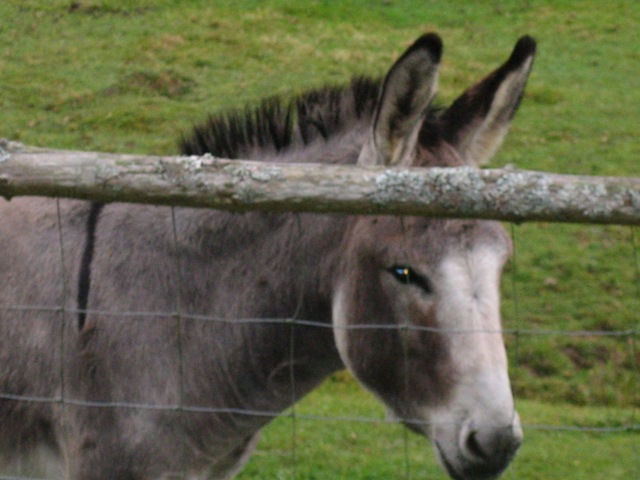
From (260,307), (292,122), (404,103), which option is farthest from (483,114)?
(260,307)

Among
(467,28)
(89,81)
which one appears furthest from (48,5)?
(467,28)

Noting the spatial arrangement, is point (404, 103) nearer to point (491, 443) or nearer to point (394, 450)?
point (491, 443)

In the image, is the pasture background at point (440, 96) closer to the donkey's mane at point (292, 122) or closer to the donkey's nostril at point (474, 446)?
the donkey's mane at point (292, 122)

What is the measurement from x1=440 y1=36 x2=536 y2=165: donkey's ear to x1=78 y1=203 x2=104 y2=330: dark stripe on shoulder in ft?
4.06

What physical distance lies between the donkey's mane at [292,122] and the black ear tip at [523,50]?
57 centimetres

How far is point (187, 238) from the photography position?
380 cm

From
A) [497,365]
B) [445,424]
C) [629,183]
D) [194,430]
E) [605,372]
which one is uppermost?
[629,183]

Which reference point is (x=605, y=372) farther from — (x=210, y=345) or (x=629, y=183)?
(x=629, y=183)

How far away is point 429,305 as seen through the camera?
321cm

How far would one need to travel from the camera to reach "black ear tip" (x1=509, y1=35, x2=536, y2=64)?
11.5 feet

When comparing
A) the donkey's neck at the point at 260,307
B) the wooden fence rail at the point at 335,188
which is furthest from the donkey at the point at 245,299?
the wooden fence rail at the point at 335,188

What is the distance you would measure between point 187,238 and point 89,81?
11.7 meters

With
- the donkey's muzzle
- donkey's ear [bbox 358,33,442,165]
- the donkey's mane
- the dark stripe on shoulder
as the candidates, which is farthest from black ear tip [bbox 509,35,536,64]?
the dark stripe on shoulder

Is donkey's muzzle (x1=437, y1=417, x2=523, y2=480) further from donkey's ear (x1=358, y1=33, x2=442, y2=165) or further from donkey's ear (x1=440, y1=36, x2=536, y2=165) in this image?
donkey's ear (x1=440, y1=36, x2=536, y2=165)
